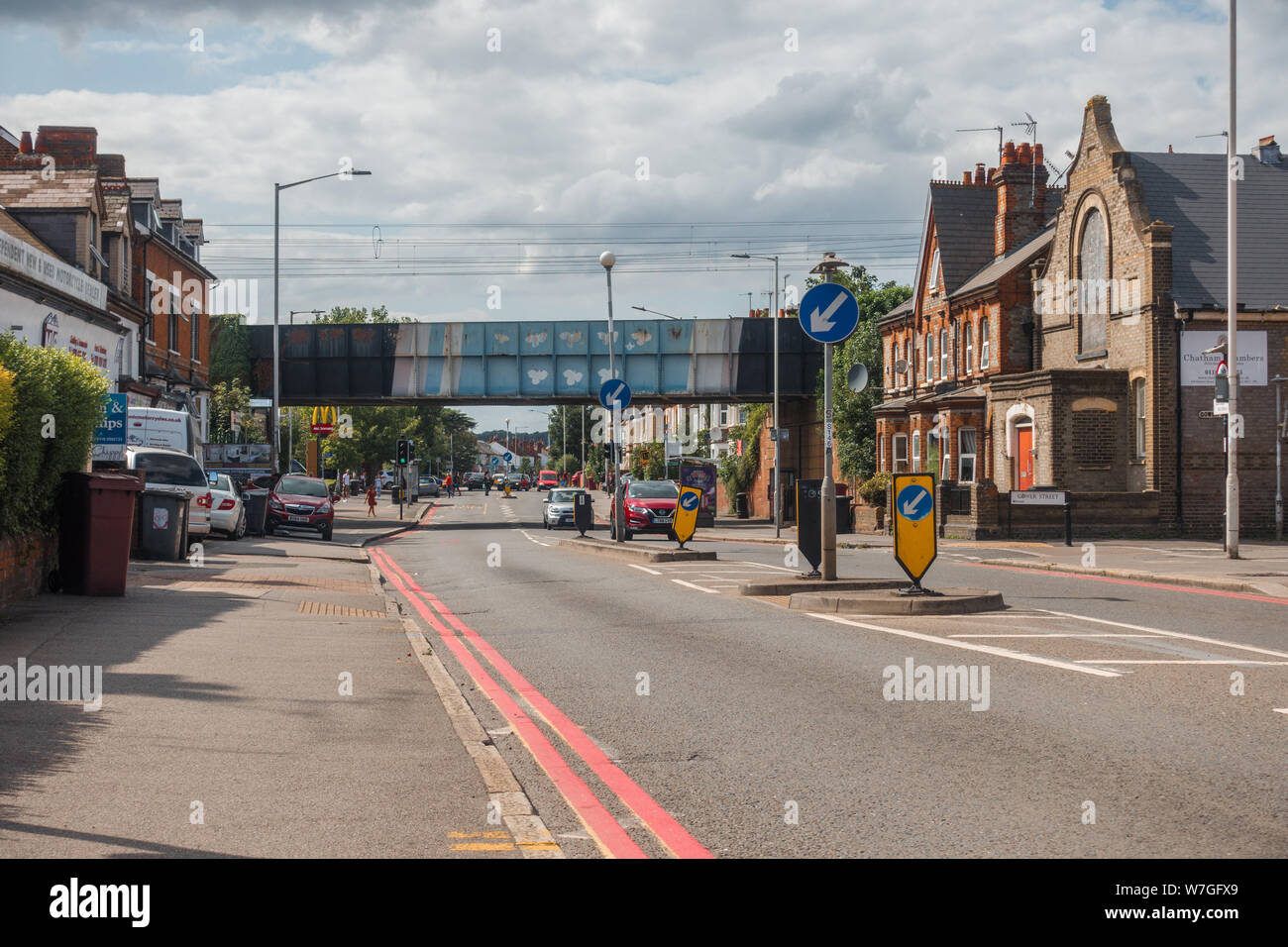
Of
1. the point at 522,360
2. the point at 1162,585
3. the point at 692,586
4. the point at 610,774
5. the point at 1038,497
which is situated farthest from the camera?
the point at 522,360

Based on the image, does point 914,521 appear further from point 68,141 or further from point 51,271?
point 68,141

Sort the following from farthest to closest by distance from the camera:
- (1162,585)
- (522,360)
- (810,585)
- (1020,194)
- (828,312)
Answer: (522,360)
(1020,194)
(1162,585)
(810,585)
(828,312)

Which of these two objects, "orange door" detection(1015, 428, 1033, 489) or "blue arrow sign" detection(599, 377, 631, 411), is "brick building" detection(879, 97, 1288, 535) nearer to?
"orange door" detection(1015, 428, 1033, 489)

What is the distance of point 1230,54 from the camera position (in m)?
22.7

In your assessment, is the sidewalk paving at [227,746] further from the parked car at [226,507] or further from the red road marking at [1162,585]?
the parked car at [226,507]

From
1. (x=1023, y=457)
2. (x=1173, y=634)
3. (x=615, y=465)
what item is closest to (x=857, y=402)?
(x=1023, y=457)

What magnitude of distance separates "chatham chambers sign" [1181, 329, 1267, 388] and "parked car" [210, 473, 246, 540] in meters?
23.8

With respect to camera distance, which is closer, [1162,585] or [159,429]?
[1162,585]

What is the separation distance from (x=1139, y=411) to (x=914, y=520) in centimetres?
2207

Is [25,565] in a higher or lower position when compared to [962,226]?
lower

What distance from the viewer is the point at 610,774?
6758 millimetres

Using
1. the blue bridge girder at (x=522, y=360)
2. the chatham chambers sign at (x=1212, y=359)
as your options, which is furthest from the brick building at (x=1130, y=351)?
the blue bridge girder at (x=522, y=360)

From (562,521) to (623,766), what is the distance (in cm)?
4113
